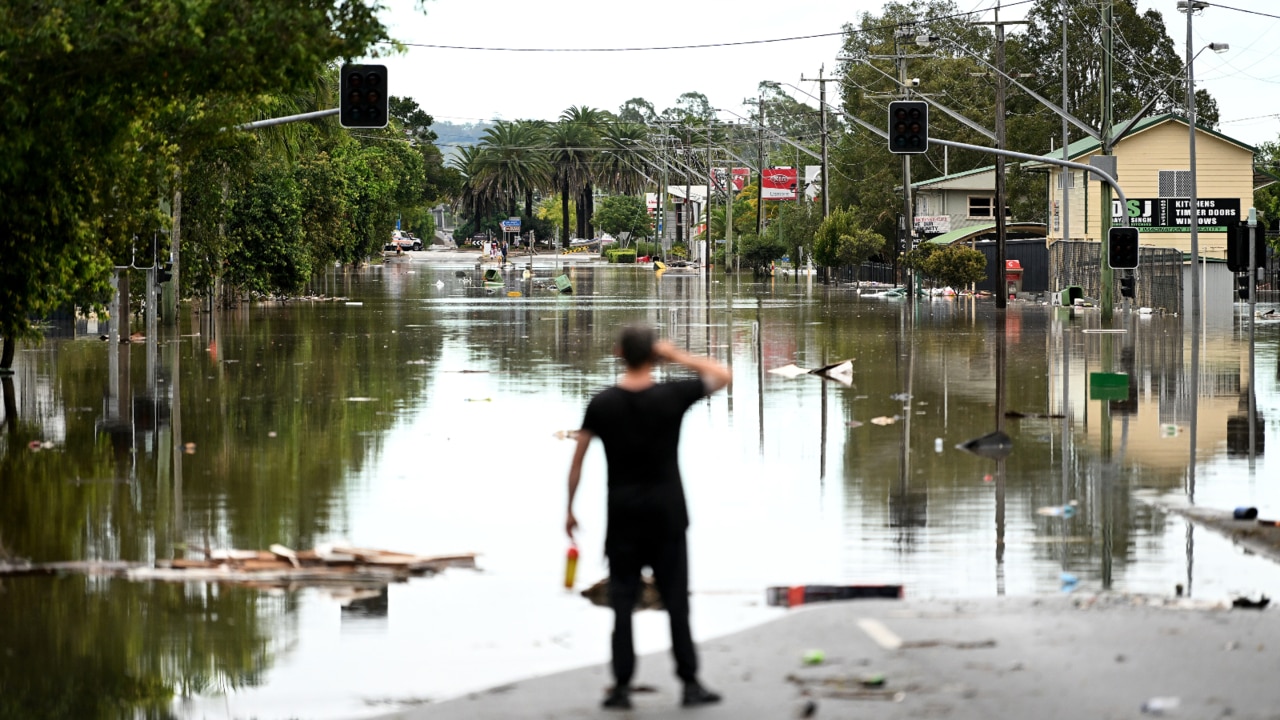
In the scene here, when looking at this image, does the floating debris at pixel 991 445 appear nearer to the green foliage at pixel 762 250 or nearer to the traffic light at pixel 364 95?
the traffic light at pixel 364 95

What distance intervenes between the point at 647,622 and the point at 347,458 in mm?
7712

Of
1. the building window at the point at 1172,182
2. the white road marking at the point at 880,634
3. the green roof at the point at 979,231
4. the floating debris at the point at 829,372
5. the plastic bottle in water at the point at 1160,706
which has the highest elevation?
the building window at the point at 1172,182

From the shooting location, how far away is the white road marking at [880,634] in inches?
337

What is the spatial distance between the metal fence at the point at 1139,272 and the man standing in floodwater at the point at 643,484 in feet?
140

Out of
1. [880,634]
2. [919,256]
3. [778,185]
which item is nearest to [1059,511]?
[880,634]

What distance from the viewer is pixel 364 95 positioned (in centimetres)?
2836

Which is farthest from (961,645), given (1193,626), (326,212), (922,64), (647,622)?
(922,64)

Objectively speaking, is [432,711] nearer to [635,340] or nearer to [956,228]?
[635,340]

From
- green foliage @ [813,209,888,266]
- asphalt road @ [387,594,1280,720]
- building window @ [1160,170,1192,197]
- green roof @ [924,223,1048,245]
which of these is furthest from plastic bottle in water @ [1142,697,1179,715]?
green foliage @ [813,209,888,266]

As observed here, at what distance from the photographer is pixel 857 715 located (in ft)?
23.8

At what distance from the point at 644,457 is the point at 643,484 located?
117mm

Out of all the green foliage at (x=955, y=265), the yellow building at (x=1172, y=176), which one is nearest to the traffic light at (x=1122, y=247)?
the green foliage at (x=955, y=265)

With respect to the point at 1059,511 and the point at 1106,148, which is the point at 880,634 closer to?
the point at 1059,511

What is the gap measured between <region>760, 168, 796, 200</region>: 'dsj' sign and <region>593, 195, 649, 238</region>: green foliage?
47.3m
